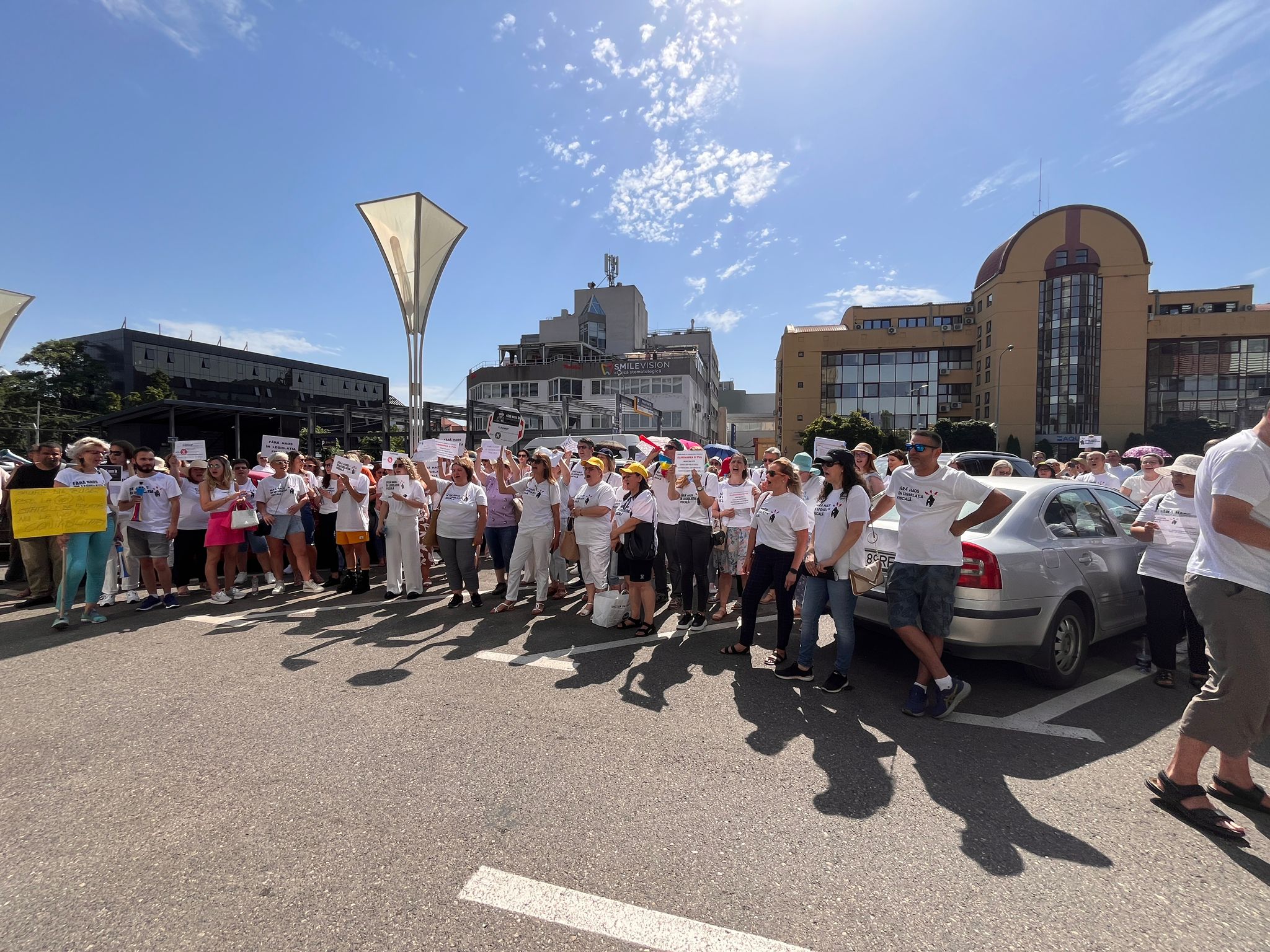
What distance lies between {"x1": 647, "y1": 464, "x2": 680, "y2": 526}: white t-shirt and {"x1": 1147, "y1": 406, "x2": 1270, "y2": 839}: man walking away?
13.8 feet

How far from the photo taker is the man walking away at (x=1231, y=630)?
8.76 feet

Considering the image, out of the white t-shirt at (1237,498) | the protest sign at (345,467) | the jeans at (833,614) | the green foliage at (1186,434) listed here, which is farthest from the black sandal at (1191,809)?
the green foliage at (1186,434)

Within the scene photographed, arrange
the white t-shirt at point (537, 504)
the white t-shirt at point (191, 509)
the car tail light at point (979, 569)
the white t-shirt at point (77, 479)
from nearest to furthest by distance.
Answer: the car tail light at point (979, 569) < the white t-shirt at point (77, 479) < the white t-shirt at point (537, 504) < the white t-shirt at point (191, 509)

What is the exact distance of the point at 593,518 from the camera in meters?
6.35

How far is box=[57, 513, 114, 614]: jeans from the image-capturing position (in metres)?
5.93

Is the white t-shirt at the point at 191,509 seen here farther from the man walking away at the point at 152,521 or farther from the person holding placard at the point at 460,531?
the person holding placard at the point at 460,531

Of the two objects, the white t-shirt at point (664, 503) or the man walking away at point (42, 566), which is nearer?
the white t-shirt at point (664, 503)

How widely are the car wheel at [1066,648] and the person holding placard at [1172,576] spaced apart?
50 centimetres

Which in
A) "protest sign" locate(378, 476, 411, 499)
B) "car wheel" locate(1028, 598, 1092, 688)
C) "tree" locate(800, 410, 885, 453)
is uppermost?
"tree" locate(800, 410, 885, 453)

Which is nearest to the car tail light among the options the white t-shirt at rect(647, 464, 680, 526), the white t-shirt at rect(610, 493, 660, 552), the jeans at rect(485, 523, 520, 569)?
the white t-shirt at rect(610, 493, 660, 552)

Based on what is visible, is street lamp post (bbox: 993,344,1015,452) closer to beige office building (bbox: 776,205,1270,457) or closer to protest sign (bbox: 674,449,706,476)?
beige office building (bbox: 776,205,1270,457)

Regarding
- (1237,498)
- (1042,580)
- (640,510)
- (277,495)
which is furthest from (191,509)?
Result: (1237,498)

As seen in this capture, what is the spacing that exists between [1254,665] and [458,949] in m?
3.54

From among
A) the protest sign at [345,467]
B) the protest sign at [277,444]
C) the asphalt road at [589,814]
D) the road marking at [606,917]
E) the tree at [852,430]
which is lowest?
the asphalt road at [589,814]
